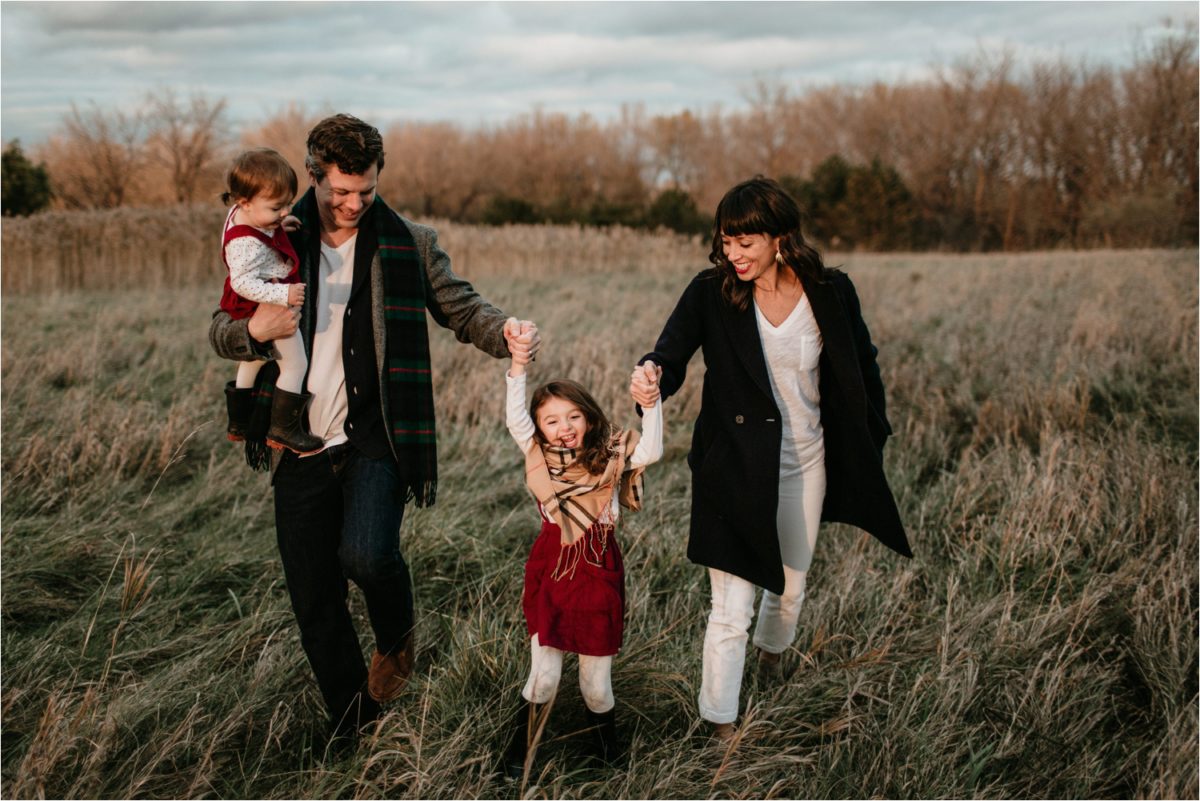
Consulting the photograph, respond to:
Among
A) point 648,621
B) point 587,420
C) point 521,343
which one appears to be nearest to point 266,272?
point 521,343

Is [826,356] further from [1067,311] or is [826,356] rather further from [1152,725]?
[1067,311]

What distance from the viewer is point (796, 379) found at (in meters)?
3.05

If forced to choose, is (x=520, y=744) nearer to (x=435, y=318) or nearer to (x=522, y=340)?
(x=522, y=340)

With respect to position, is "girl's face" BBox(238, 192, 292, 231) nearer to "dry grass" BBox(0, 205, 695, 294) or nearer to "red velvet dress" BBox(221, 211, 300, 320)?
"red velvet dress" BBox(221, 211, 300, 320)

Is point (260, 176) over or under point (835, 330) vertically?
over

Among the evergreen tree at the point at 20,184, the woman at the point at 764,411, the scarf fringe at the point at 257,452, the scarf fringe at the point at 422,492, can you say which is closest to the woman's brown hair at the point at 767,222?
the woman at the point at 764,411

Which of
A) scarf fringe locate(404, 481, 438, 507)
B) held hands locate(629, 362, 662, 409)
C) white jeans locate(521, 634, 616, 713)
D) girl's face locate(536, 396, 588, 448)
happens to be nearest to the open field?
white jeans locate(521, 634, 616, 713)

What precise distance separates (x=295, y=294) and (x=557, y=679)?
4.68 ft

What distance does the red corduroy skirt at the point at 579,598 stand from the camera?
8.66ft

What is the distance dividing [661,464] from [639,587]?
196 cm

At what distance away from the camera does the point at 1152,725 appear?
3256 millimetres

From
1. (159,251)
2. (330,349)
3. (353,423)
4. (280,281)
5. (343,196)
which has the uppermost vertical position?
(343,196)

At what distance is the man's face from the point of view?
2656mm

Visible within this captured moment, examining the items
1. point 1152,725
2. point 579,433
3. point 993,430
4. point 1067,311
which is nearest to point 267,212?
point 579,433
